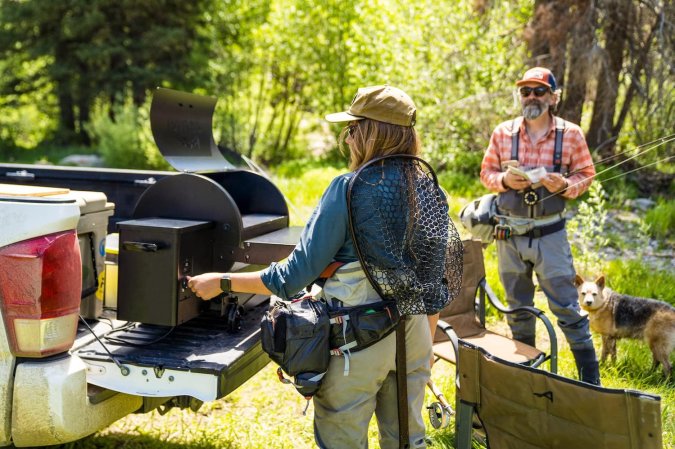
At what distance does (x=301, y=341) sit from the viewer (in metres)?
2.65

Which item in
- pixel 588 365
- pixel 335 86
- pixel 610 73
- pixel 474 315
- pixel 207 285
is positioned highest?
pixel 610 73

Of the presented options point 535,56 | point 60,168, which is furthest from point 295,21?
point 60,168

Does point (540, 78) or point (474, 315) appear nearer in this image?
point (540, 78)

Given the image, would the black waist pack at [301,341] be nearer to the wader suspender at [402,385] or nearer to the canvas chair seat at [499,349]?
the wader suspender at [402,385]

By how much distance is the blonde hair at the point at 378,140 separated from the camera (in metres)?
2.70

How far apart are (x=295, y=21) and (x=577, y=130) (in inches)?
482

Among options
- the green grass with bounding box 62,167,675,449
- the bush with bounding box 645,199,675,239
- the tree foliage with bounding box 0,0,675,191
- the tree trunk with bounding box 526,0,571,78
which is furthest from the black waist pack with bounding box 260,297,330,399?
the tree trunk with bounding box 526,0,571,78

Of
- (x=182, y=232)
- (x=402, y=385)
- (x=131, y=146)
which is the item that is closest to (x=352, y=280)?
(x=402, y=385)

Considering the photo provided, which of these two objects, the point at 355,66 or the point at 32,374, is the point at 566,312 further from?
the point at 355,66

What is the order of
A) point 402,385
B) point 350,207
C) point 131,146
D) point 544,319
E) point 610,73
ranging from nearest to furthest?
point 350,207, point 402,385, point 544,319, point 610,73, point 131,146

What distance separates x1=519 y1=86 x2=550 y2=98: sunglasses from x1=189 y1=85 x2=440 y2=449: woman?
7.25 ft

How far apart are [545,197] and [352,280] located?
7.63ft

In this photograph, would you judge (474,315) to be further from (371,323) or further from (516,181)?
(371,323)

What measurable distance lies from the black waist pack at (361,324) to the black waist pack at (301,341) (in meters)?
0.04
